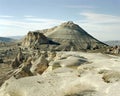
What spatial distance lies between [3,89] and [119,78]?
304 inches

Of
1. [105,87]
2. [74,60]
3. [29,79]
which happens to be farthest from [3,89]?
[74,60]

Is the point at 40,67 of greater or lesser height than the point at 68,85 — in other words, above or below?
below

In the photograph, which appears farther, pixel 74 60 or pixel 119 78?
pixel 74 60

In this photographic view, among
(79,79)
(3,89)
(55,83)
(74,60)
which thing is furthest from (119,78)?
(74,60)

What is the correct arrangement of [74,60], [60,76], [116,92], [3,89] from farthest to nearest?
[74,60] → [60,76] → [3,89] → [116,92]

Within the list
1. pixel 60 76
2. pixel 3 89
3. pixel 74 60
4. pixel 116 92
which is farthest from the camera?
pixel 74 60

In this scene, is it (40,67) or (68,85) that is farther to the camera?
(40,67)

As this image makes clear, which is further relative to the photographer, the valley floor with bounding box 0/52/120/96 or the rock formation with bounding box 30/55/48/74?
the rock formation with bounding box 30/55/48/74

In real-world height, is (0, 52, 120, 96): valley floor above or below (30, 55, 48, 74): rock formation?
above

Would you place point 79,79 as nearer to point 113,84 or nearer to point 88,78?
point 88,78

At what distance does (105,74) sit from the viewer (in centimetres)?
2153

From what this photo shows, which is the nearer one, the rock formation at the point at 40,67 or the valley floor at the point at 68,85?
the valley floor at the point at 68,85

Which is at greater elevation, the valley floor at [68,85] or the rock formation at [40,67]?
the valley floor at [68,85]

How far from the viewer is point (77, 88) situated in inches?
754
